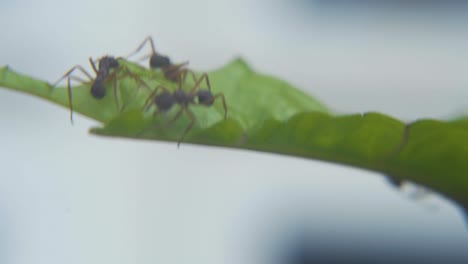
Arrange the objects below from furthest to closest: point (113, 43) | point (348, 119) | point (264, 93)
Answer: point (113, 43) < point (264, 93) < point (348, 119)

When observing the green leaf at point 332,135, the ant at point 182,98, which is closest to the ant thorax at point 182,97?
the ant at point 182,98

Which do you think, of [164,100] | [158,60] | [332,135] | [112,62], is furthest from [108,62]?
[332,135]

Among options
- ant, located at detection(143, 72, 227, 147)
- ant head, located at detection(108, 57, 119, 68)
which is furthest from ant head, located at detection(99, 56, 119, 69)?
ant, located at detection(143, 72, 227, 147)

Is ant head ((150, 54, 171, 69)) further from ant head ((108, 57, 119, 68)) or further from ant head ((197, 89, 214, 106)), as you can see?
ant head ((197, 89, 214, 106))

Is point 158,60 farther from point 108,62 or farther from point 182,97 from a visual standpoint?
point 182,97

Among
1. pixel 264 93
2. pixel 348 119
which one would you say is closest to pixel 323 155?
pixel 348 119

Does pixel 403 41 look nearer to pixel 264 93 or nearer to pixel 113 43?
pixel 113 43

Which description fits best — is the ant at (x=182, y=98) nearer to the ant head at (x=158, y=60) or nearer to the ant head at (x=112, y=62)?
the ant head at (x=112, y=62)

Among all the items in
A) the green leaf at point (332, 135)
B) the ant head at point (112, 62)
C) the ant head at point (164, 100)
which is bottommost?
the green leaf at point (332, 135)
